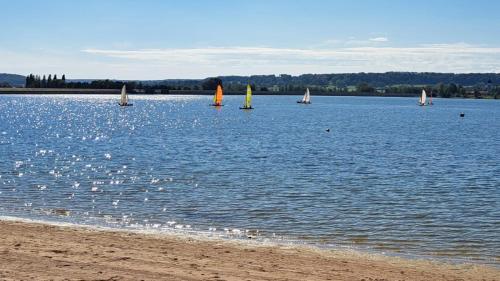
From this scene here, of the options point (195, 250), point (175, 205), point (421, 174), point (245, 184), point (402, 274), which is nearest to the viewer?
→ point (402, 274)

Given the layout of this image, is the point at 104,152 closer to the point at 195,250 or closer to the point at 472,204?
the point at 472,204

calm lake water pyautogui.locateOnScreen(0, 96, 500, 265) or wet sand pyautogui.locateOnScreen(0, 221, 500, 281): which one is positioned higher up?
wet sand pyautogui.locateOnScreen(0, 221, 500, 281)

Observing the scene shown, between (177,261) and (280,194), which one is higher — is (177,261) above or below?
above

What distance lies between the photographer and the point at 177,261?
17.8m

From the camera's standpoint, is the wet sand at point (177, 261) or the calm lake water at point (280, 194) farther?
the calm lake water at point (280, 194)

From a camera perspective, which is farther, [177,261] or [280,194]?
[280,194]

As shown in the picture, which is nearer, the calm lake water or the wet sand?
the wet sand

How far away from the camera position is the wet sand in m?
16.1

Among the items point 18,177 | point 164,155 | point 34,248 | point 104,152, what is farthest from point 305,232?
point 104,152

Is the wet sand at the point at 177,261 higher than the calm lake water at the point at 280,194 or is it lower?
higher

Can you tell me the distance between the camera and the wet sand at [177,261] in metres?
16.1

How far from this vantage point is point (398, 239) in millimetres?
24328

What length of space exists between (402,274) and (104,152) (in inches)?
1818

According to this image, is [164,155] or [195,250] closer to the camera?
[195,250]
